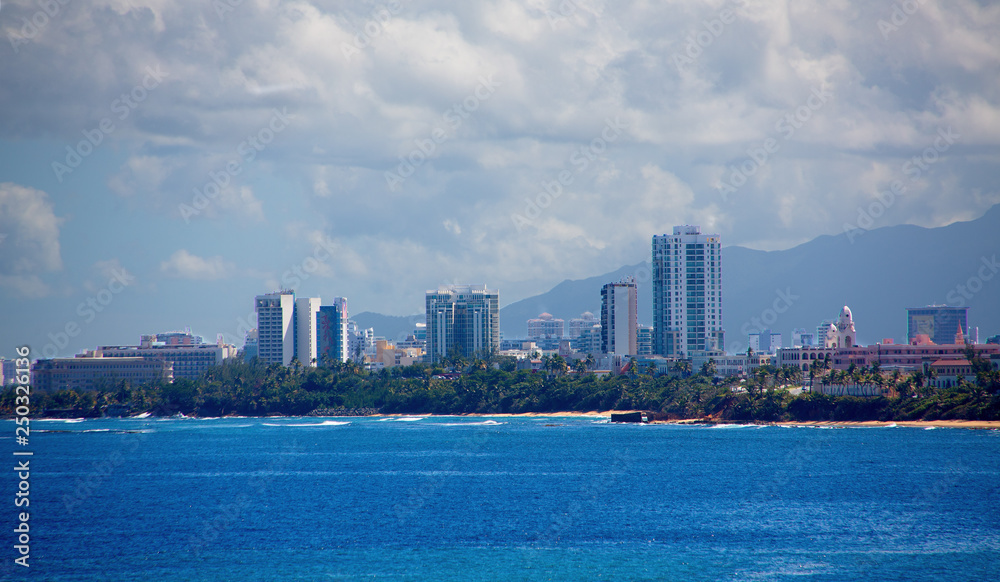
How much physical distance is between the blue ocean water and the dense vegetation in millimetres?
13205

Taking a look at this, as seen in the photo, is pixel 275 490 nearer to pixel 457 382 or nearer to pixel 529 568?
pixel 529 568

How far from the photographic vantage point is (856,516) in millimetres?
55250

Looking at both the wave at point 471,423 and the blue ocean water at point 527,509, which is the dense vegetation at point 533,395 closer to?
the blue ocean water at point 527,509

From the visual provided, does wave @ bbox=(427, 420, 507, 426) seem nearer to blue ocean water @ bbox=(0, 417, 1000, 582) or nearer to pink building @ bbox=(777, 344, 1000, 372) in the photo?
blue ocean water @ bbox=(0, 417, 1000, 582)

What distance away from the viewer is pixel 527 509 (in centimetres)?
5906

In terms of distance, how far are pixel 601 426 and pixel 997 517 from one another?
2879 inches

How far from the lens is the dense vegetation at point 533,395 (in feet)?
379

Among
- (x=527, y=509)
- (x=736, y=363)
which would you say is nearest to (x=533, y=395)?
(x=736, y=363)

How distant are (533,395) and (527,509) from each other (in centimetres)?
9468

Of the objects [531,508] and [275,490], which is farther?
[275,490]

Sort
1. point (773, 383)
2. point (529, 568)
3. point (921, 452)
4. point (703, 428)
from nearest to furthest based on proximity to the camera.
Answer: point (529, 568) → point (921, 452) → point (703, 428) → point (773, 383)

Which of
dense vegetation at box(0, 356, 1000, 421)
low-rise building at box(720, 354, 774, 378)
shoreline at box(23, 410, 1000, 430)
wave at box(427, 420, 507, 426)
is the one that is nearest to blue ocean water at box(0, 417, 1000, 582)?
shoreline at box(23, 410, 1000, 430)

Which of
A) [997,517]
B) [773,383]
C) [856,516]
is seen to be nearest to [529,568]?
[856,516]

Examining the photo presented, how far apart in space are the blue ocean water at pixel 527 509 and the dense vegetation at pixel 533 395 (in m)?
13.2
